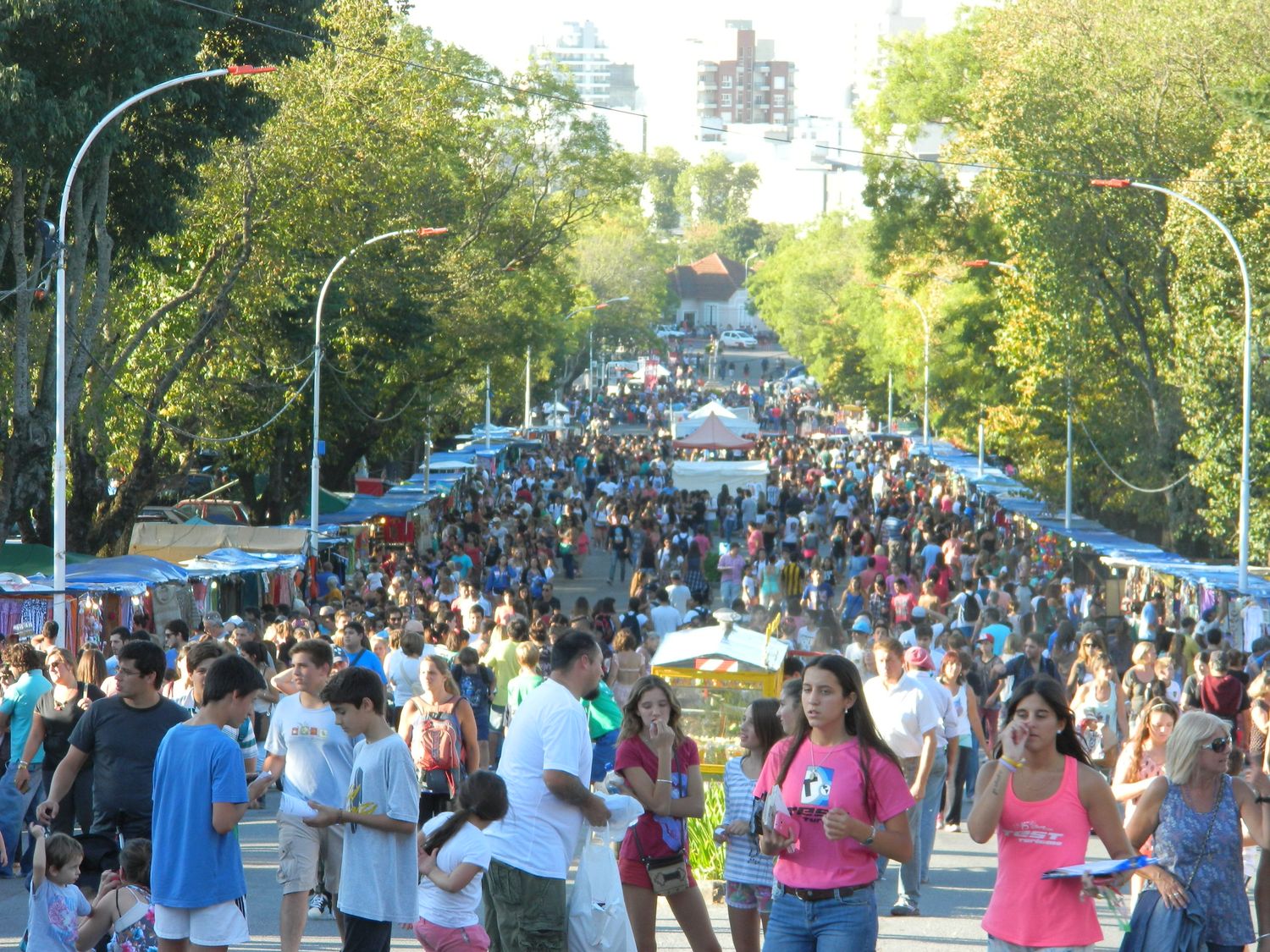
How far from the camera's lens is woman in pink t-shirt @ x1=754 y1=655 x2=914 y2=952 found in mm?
5922

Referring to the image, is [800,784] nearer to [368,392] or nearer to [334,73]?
[334,73]

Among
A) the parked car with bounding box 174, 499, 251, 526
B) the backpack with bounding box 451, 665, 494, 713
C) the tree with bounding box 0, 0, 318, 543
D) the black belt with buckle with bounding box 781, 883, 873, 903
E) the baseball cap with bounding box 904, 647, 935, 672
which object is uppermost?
the tree with bounding box 0, 0, 318, 543

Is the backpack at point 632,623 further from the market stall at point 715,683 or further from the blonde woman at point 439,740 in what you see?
the blonde woman at point 439,740

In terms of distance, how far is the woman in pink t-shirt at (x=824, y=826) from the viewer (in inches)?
233

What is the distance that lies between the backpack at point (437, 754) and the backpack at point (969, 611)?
12.3 m

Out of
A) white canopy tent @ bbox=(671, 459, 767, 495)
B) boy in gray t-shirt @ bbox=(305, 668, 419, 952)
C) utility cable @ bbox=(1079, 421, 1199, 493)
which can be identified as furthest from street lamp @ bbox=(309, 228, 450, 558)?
boy in gray t-shirt @ bbox=(305, 668, 419, 952)

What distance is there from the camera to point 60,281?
2003 cm

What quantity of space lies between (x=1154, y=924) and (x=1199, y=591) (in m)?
19.5

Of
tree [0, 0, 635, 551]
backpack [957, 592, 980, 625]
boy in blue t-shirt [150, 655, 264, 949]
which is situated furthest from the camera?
tree [0, 0, 635, 551]

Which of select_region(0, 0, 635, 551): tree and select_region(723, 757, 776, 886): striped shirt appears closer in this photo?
select_region(723, 757, 776, 886): striped shirt

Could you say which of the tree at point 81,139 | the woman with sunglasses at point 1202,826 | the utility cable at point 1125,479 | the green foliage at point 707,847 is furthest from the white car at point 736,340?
the woman with sunglasses at point 1202,826

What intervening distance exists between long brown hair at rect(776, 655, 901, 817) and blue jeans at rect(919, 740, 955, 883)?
4.79 metres

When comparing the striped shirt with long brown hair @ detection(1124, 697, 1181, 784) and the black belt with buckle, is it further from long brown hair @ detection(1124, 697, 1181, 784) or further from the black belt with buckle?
the black belt with buckle

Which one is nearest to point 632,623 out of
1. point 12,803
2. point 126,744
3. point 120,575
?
point 120,575
